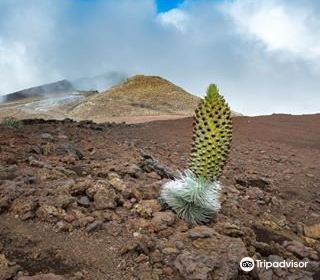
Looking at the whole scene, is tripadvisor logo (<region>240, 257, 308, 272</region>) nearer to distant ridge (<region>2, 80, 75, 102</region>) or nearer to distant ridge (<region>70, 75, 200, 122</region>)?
distant ridge (<region>70, 75, 200, 122</region>)

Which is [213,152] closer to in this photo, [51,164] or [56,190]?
[56,190]

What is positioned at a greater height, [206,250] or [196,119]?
[196,119]

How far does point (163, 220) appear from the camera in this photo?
13.9ft

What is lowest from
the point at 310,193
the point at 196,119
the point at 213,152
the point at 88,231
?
the point at 310,193

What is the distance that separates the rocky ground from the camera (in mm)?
3574

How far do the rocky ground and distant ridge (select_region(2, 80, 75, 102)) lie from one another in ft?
168

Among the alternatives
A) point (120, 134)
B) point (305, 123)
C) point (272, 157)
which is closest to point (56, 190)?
point (272, 157)

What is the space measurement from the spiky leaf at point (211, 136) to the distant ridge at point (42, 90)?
5318 centimetres

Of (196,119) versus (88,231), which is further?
(196,119)

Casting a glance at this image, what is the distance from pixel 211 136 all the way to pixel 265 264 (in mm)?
1109

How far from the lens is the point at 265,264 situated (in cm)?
397

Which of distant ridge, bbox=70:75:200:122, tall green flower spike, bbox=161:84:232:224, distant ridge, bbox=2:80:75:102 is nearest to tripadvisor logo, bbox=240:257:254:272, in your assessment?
tall green flower spike, bbox=161:84:232:224

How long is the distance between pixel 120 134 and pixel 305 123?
655 centimetres

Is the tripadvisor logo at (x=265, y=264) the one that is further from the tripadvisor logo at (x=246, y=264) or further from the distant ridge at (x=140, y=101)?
the distant ridge at (x=140, y=101)
